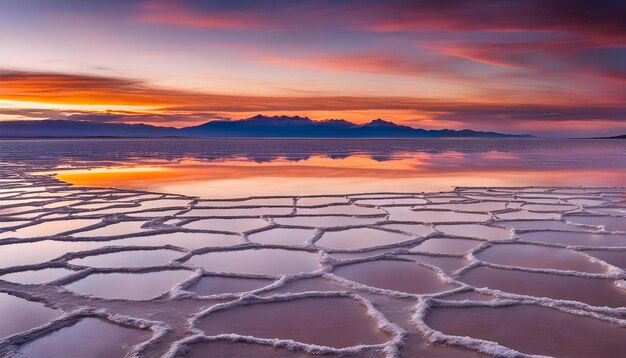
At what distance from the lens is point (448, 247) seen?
14.7 feet

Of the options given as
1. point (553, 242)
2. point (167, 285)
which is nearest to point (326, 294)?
point (167, 285)

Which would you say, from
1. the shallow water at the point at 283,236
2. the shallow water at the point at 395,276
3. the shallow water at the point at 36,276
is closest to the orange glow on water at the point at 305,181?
the shallow water at the point at 283,236

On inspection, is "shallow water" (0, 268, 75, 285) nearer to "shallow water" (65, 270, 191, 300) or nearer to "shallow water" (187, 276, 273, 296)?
"shallow water" (65, 270, 191, 300)

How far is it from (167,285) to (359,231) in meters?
2.36

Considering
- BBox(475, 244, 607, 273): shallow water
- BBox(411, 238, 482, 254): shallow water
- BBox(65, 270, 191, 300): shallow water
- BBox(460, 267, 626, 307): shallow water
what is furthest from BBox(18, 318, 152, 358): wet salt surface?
BBox(475, 244, 607, 273): shallow water

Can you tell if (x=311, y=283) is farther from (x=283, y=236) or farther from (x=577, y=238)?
(x=577, y=238)

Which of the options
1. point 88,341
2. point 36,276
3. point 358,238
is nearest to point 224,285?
point 88,341

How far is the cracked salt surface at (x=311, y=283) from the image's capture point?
2496mm

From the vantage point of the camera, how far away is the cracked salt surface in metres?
2.50

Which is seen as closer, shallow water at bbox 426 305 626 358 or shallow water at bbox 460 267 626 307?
shallow water at bbox 426 305 626 358

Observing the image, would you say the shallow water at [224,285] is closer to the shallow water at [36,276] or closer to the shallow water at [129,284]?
the shallow water at [129,284]

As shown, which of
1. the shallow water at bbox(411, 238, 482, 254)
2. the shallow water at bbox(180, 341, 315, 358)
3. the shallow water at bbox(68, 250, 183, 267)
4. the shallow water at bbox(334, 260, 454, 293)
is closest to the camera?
the shallow water at bbox(180, 341, 315, 358)

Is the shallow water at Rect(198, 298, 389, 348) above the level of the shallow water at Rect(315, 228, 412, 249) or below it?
below

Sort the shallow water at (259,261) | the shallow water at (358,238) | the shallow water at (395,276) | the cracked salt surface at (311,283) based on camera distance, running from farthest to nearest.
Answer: the shallow water at (358,238) → the shallow water at (259,261) → the shallow water at (395,276) → the cracked salt surface at (311,283)
